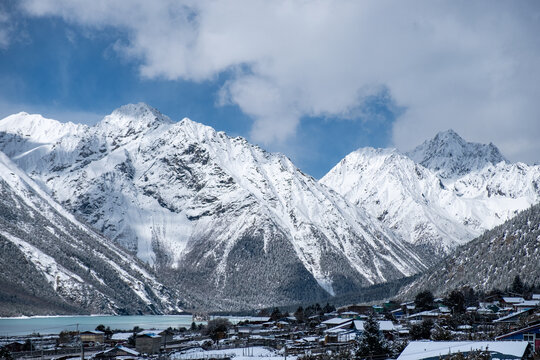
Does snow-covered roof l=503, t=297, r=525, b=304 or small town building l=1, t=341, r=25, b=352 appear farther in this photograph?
snow-covered roof l=503, t=297, r=525, b=304

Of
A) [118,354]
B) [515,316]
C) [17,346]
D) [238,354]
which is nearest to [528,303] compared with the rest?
[515,316]

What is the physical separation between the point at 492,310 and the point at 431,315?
12.6 m

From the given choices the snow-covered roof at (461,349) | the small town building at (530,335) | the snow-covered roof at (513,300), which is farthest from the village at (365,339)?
the snow-covered roof at (513,300)

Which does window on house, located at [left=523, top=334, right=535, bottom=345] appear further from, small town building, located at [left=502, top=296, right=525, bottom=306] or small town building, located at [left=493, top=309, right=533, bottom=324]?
small town building, located at [left=502, top=296, right=525, bottom=306]

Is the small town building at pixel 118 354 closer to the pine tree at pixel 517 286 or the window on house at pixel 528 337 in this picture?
the window on house at pixel 528 337

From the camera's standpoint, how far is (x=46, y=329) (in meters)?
196

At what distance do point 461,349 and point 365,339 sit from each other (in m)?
18.1

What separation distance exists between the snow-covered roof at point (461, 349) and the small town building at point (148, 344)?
63917 millimetres

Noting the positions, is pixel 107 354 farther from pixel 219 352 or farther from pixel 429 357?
pixel 429 357

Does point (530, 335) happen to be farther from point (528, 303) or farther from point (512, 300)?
point (512, 300)

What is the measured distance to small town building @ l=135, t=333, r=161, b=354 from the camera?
408ft

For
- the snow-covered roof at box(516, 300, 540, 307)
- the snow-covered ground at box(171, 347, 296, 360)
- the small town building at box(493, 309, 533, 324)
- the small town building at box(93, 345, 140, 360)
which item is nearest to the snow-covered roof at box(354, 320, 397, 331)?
the small town building at box(493, 309, 533, 324)

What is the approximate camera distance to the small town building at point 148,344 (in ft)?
408

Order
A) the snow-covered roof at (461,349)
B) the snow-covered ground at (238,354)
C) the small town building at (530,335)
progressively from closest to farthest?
the snow-covered roof at (461,349)
the small town building at (530,335)
the snow-covered ground at (238,354)
